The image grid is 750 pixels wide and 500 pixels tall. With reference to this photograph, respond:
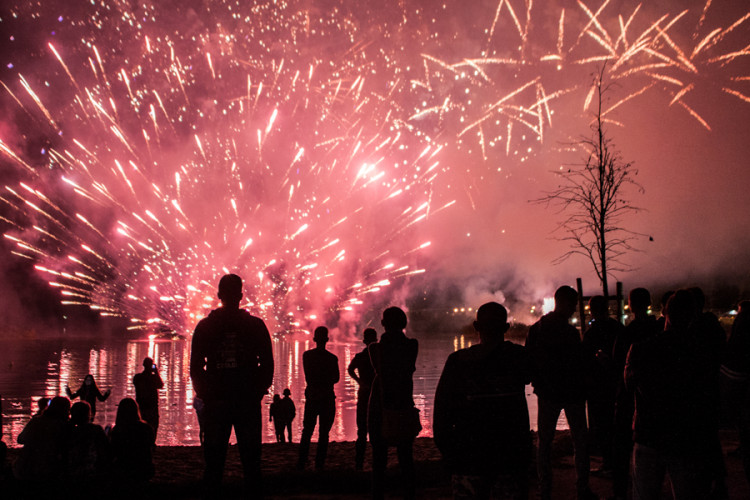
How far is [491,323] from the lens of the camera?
164 inches

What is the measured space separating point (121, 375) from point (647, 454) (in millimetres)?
64444

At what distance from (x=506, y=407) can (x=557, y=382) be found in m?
→ 1.78

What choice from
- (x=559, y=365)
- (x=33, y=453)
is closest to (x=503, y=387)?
(x=559, y=365)

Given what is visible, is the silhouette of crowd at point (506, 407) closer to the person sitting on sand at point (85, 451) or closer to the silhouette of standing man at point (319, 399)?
the person sitting on sand at point (85, 451)

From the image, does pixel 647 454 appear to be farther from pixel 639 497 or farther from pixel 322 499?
pixel 322 499

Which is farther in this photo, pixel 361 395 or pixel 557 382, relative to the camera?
pixel 361 395

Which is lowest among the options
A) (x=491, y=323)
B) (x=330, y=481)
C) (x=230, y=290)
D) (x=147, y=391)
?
(x=330, y=481)

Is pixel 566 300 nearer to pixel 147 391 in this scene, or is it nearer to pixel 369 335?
pixel 369 335

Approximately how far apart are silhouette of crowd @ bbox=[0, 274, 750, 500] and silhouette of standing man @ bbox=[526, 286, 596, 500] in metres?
0.01

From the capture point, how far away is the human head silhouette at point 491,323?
4.15 m

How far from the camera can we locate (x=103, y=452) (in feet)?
18.1

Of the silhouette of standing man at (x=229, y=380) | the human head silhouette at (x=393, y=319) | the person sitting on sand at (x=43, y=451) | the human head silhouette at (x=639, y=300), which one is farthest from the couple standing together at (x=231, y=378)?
the human head silhouette at (x=639, y=300)

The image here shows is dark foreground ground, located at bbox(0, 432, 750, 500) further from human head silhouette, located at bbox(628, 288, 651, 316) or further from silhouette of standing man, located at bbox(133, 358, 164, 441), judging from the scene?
silhouette of standing man, located at bbox(133, 358, 164, 441)

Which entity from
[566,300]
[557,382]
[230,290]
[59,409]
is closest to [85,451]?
[59,409]
